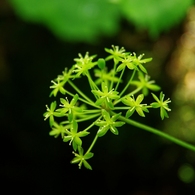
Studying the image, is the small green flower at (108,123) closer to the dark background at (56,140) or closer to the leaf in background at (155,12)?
the leaf in background at (155,12)

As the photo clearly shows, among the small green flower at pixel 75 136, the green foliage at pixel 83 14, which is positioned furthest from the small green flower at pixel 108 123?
the green foliage at pixel 83 14

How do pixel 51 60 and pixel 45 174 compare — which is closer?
pixel 51 60

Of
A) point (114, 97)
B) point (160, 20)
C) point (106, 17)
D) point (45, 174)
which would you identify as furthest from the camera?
point (45, 174)

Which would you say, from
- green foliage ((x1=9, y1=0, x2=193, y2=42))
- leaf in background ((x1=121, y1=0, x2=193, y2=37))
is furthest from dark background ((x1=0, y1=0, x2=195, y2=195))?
leaf in background ((x1=121, y1=0, x2=193, y2=37))

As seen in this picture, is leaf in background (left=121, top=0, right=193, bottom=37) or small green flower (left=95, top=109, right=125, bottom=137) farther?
leaf in background (left=121, top=0, right=193, bottom=37)

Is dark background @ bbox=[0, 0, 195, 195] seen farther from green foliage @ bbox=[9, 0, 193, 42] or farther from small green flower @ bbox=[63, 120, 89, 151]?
small green flower @ bbox=[63, 120, 89, 151]

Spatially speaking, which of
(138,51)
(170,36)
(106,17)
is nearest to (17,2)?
(106,17)

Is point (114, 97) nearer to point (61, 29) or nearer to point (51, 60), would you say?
point (61, 29)

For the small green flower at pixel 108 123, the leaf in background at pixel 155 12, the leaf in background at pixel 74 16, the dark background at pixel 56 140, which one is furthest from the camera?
the dark background at pixel 56 140
